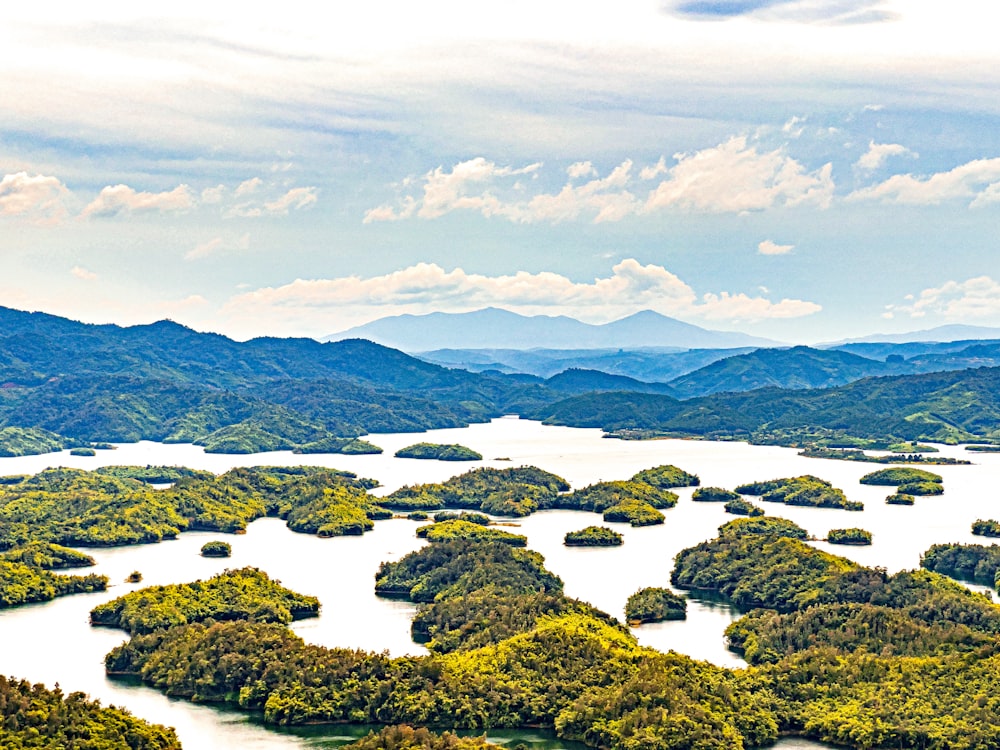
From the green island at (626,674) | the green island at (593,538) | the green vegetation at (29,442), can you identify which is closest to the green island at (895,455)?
the green island at (593,538)

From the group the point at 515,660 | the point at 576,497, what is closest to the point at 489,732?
the point at 515,660

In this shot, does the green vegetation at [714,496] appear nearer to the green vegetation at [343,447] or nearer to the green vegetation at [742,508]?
the green vegetation at [742,508]

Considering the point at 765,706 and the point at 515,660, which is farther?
the point at 515,660

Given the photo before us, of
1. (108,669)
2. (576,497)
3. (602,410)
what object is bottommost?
(602,410)

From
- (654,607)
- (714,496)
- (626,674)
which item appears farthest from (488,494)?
(626,674)

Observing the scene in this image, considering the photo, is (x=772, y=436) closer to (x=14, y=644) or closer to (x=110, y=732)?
(x=14, y=644)

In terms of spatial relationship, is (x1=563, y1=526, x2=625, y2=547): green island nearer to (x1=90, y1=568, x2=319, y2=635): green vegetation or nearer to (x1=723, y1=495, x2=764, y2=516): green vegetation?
(x1=723, y1=495, x2=764, y2=516): green vegetation
